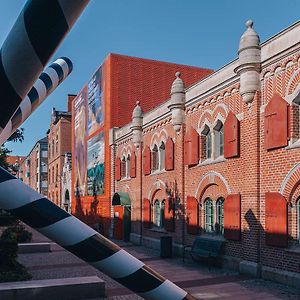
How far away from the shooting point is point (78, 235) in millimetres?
2129

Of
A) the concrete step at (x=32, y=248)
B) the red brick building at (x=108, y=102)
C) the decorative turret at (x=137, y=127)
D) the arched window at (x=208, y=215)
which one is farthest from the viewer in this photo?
the red brick building at (x=108, y=102)

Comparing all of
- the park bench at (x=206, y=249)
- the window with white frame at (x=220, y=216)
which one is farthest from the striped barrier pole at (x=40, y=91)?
the window with white frame at (x=220, y=216)

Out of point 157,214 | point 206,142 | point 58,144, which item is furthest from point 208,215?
point 58,144

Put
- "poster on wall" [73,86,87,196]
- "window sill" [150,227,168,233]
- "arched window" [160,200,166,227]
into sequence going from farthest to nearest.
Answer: "poster on wall" [73,86,87,196], "arched window" [160,200,166,227], "window sill" [150,227,168,233]

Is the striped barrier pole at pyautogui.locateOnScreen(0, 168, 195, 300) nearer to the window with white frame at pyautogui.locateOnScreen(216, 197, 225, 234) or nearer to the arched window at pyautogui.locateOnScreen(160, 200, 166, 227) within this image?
the window with white frame at pyautogui.locateOnScreen(216, 197, 225, 234)

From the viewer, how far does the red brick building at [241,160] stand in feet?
37.8

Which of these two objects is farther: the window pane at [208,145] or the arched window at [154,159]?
the arched window at [154,159]

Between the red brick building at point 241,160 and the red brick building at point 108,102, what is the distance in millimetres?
6840

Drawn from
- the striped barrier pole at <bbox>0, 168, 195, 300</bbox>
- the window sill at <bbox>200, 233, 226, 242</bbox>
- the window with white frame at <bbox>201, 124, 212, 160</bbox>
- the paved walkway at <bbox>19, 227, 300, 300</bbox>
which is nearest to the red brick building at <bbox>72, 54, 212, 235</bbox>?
the paved walkway at <bbox>19, 227, 300, 300</bbox>

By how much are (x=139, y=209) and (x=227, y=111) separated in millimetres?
10088

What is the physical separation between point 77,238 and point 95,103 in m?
28.4

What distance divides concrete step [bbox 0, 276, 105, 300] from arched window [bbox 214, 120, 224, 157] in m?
7.37

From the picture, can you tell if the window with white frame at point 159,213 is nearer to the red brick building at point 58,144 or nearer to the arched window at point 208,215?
the arched window at point 208,215

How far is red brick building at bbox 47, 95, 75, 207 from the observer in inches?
1892
